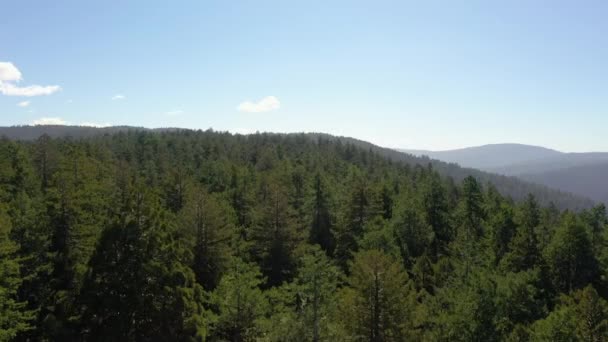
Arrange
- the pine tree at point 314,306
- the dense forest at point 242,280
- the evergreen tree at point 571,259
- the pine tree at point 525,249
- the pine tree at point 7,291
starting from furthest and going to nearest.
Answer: the pine tree at point 525,249
the evergreen tree at point 571,259
the dense forest at point 242,280
the pine tree at point 314,306
the pine tree at point 7,291

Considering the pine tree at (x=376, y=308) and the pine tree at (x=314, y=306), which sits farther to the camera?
the pine tree at (x=376, y=308)

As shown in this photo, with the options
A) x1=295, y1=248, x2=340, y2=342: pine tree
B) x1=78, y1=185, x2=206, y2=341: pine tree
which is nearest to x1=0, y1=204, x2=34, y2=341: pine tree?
x1=78, y1=185, x2=206, y2=341: pine tree

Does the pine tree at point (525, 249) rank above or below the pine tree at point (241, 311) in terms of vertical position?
above

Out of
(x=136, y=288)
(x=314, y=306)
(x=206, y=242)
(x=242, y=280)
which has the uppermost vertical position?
(x=206, y=242)

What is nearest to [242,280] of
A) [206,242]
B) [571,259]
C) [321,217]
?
[206,242]

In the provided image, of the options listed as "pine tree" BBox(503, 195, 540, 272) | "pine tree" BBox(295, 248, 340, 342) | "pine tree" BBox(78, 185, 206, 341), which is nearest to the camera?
"pine tree" BBox(295, 248, 340, 342)

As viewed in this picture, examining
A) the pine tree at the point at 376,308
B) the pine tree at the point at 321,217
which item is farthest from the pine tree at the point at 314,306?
the pine tree at the point at 321,217

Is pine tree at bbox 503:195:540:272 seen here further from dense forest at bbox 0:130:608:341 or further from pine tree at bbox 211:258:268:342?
pine tree at bbox 211:258:268:342

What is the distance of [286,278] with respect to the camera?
37781 millimetres

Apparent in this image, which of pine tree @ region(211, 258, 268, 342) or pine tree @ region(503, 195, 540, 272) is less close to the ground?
pine tree @ region(503, 195, 540, 272)

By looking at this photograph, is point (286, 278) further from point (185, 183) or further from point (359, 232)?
point (185, 183)

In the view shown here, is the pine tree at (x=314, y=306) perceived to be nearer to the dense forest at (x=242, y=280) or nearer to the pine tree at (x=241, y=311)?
the dense forest at (x=242, y=280)

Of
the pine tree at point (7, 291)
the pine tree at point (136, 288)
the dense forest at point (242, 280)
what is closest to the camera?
the pine tree at point (7, 291)

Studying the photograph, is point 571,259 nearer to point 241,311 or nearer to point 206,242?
point 241,311
